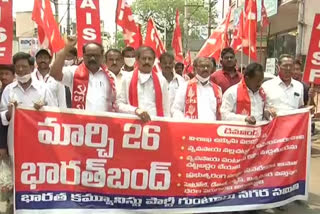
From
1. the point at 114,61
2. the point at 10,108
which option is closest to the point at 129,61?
the point at 114,61

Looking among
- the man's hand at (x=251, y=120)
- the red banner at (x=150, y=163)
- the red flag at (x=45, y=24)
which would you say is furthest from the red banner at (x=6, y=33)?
the red flag at (x=45, y=24)

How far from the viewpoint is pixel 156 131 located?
4703mm

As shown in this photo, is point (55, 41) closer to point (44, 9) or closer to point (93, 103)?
point (44, 9)

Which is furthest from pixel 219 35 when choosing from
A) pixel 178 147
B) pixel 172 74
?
pixel 178 147

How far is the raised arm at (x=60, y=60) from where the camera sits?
4484mm

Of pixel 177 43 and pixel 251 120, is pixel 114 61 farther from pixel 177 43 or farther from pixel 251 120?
pixel 177 43

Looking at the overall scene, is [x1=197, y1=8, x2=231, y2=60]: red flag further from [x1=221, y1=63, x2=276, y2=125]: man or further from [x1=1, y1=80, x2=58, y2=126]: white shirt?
[x1=1, y1=80, x2=58, y2=126]: white shirt

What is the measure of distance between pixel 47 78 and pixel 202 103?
154 cm

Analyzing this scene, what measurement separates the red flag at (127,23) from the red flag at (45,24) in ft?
3.64

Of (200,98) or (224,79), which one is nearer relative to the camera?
(200,98)

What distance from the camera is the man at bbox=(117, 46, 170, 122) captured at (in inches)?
192

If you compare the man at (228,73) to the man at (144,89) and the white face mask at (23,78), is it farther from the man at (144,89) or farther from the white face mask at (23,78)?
the white face mask at (23,78)

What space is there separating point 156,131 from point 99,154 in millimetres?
549

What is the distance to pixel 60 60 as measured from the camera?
15.1ft
